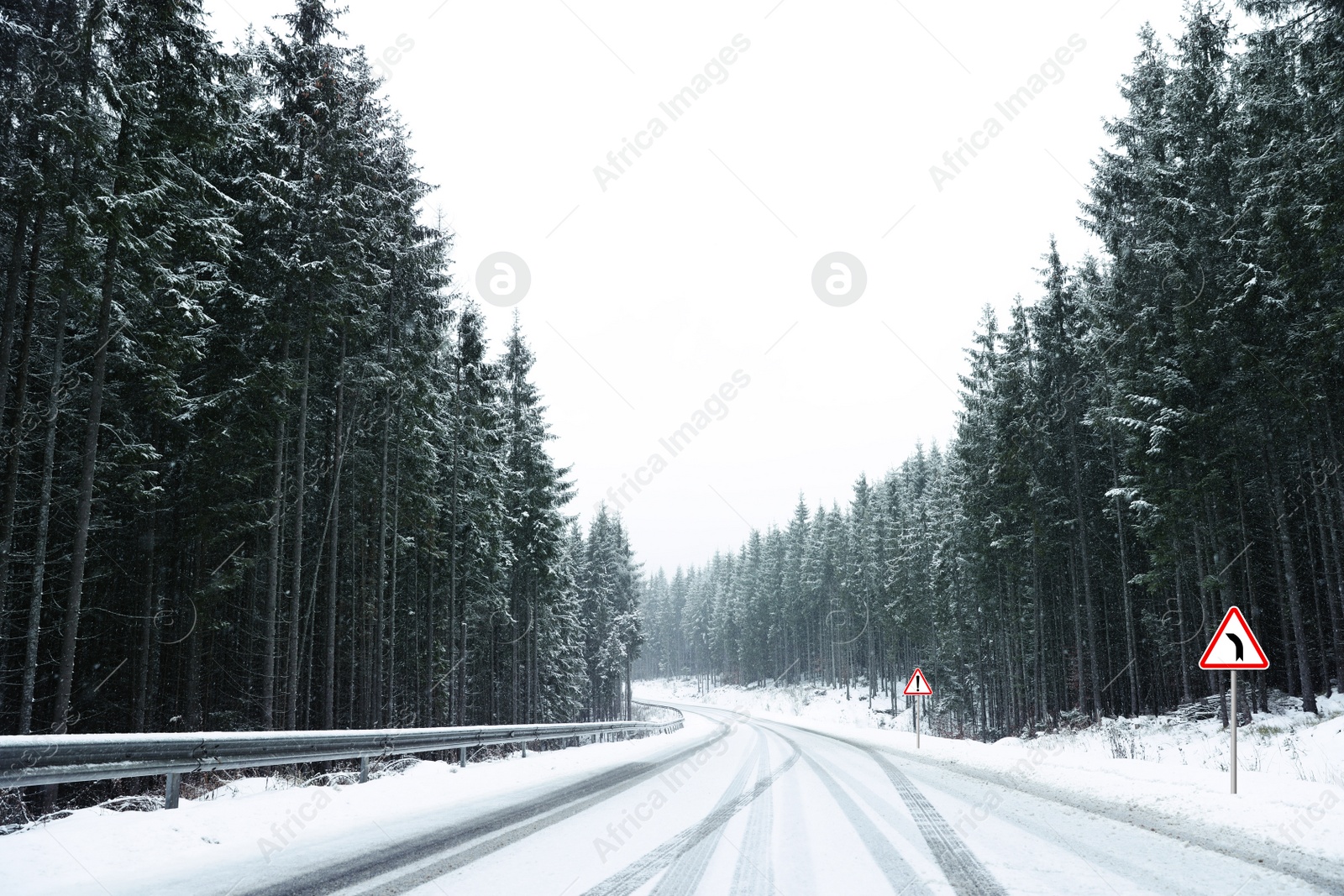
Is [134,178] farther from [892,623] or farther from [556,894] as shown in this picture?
[892,623]

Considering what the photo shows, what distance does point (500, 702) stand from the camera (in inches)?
1609

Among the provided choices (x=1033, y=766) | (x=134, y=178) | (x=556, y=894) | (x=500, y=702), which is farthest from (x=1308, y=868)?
(x=500, y=702)

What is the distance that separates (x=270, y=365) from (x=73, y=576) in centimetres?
539

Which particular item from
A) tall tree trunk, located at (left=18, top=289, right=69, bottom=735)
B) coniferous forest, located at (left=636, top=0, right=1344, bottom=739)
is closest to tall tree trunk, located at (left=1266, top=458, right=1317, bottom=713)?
coniferous forest, located at (left=636, top=0, right=1344, bottom=739)

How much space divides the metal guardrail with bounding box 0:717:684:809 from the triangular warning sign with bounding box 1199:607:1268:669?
1142 centimetres

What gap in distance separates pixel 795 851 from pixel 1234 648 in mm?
7094

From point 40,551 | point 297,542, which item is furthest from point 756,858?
point 297,542

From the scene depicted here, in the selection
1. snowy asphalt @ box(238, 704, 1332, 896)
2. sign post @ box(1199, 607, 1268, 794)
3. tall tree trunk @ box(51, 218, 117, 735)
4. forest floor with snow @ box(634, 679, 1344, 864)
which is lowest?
forest floor with snow @ box(634, 679, 1344, 864)

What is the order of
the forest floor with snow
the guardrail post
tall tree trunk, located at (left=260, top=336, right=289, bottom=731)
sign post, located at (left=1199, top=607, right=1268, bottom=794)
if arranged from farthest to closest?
1. tall tree trunk, located at (left=260, top=336, right=289, bottom=731)
2. sign post, located at (left=1199, top=607, right=1268, bottom=794)
3. the guardrail post
4. the forest floor with snow

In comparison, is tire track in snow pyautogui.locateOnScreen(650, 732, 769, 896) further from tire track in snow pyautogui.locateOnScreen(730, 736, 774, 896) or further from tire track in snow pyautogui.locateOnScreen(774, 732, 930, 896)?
tire track in snow pyautogui.locateOnScreen(774, 732, 930, 896)

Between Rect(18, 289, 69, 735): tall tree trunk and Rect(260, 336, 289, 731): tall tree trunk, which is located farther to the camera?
Rect(260, 336, 289, 731): tall tree trunk

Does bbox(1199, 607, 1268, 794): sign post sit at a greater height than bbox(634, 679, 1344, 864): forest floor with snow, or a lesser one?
greater

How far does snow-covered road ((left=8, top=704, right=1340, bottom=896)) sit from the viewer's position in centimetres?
493

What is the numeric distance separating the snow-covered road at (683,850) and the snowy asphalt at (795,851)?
0.02 m
